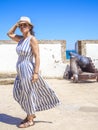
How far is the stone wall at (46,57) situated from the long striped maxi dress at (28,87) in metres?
8.11

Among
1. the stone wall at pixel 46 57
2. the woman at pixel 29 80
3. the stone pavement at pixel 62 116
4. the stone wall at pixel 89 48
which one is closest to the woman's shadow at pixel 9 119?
the stone pavement at pixel 62 116

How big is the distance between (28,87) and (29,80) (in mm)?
106

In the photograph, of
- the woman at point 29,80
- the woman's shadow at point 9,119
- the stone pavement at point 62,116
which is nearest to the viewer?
the woman at point 29,80

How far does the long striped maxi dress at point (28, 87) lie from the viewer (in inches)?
173

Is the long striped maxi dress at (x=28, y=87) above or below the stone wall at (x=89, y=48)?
below

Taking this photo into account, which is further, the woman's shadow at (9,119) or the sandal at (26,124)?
the woman's shadow at (9,119)

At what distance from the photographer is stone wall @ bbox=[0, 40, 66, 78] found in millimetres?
12758

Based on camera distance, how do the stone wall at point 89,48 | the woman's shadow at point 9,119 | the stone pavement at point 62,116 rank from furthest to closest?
the stone wall at point 89,48 < the woman's shadow at point 9,119 < the stone pavement at point 62,116

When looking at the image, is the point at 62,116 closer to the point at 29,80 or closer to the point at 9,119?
the point at 9,119

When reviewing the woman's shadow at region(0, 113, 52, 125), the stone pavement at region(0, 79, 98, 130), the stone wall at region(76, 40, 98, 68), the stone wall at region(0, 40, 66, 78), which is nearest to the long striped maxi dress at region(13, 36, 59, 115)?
the stone pavement at region(0, 79, 98, 130)

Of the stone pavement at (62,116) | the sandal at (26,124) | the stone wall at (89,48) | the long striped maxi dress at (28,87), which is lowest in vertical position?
the stone pavement at (62,116)

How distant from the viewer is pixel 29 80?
14.4ft

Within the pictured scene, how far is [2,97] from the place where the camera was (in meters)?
7.46

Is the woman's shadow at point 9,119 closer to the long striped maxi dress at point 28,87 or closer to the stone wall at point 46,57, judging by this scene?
the long striped maxi dress at point 28,87
